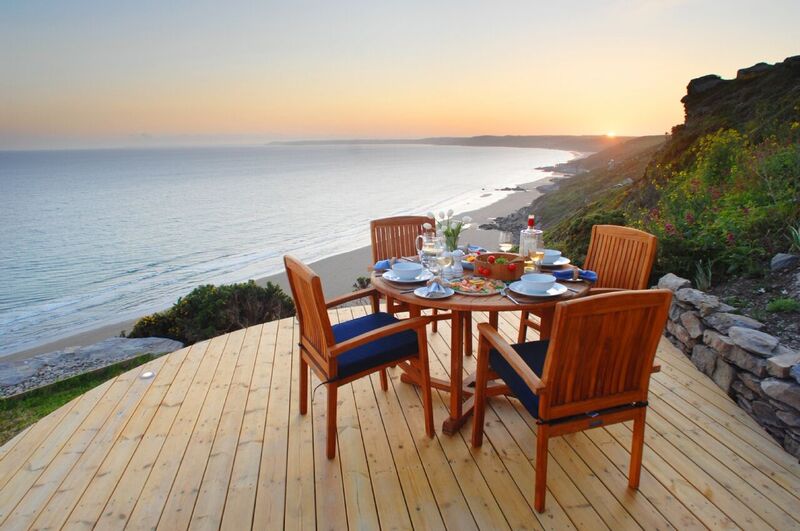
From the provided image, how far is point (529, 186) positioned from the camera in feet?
117

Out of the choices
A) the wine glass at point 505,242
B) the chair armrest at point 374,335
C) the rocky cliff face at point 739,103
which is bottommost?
the chair armrest at point 374,335

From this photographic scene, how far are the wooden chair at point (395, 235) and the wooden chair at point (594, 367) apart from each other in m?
1.91

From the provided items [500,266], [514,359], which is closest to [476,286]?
[500,266]

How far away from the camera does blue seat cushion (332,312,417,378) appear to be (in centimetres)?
223

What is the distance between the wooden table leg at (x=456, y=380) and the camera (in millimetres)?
2475

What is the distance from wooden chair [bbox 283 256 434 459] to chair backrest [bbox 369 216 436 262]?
3.97 ft

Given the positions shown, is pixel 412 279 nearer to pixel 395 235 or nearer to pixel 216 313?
pixel 395 235

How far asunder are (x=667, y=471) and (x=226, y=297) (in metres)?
5.16

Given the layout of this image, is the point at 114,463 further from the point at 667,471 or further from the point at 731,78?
the point at 731,78

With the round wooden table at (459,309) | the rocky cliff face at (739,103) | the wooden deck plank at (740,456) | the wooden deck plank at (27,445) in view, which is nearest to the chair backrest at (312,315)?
the round wooden table at (459,309)

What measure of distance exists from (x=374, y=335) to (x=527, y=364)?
2.41 ft

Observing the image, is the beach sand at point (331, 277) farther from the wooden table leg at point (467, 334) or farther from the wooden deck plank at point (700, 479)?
the wooden deck plank at point (700, 479)

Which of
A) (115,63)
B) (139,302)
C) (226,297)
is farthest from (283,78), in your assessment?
(226,297)

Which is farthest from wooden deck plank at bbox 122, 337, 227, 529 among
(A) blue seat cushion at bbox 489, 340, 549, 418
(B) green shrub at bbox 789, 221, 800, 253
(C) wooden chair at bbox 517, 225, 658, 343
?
(B) green shrub at bbox 789, 221, 800, 253
